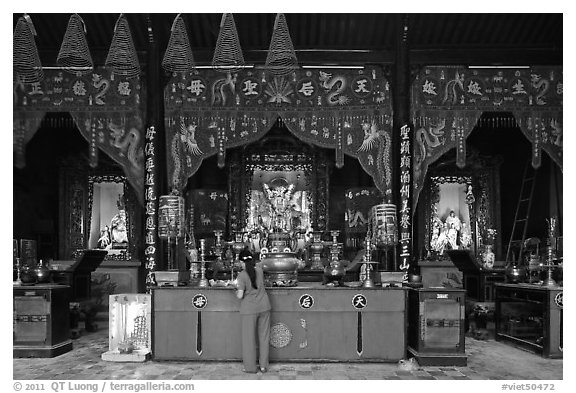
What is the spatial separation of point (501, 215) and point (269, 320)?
17.0 feet

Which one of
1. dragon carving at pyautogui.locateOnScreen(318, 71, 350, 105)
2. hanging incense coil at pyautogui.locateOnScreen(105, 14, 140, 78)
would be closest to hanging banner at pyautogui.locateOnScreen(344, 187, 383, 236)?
dragon carving at pyautogui.locateOnScreen(318, 71, 350, 105)

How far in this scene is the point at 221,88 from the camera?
7238 millimetres

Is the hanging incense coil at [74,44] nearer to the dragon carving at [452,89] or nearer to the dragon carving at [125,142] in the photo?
→ the dragon carving at [125,142]

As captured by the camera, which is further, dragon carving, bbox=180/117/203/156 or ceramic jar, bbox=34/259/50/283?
dragon carving, bbox=180/117/203/156

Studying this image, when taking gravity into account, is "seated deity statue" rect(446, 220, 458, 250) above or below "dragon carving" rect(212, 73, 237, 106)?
below

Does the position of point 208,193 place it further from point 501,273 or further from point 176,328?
point 501,273

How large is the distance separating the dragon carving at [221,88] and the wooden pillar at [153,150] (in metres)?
0.69

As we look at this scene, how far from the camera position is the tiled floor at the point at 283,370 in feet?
15.5

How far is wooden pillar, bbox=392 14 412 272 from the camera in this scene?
22.6 feet

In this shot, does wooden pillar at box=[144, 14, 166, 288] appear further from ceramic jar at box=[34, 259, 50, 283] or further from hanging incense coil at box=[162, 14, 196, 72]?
hanging incense coil at box=[162, 14, 196, 72]

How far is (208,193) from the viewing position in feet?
27.8

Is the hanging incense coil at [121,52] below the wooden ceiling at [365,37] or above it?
below

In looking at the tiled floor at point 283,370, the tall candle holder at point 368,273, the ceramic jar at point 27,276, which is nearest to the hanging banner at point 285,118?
the tall candle holder at point 368,273

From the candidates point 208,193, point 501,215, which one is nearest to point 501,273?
point 501,215
